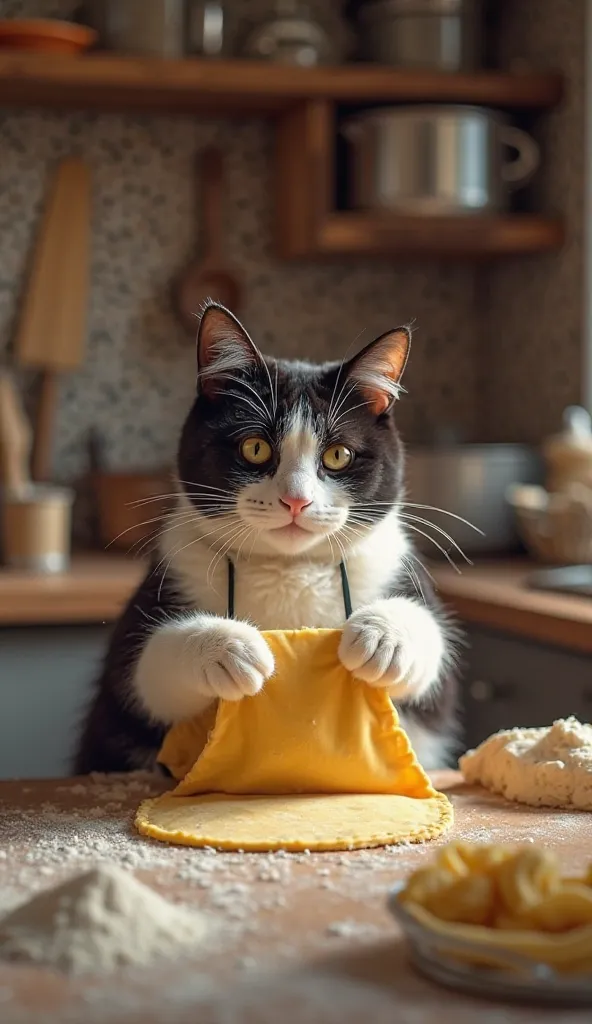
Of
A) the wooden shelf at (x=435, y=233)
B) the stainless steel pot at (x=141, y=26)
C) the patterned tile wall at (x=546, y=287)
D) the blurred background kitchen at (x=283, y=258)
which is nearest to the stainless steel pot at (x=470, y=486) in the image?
the blurred background kitchen at (x=283, y=258)

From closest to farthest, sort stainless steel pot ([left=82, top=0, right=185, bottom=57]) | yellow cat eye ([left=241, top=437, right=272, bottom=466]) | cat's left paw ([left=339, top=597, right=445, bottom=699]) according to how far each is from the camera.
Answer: cat's left paw ([left=339, top=597, right=445, bottom=699])
yellow cat eye ([left=241, top=437, right=272, bottom=466])
stainless steel pot ([left=82, top=0, right=185, bottom=57])

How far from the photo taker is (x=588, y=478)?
2516mm

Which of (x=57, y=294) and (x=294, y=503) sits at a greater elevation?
(x=57, y=294)

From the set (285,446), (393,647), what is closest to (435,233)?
(285,446)

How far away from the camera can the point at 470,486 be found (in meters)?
2.61

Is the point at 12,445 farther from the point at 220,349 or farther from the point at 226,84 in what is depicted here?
the point at 220,349

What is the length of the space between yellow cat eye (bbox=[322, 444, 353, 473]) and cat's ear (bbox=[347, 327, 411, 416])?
0.22 feet

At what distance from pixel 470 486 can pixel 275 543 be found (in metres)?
1.47

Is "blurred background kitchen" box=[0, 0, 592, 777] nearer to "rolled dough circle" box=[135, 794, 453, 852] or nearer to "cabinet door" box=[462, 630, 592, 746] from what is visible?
"cabinet door" box=[462, 630, 592, 746]

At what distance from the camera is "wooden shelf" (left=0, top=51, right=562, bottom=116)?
2.53m

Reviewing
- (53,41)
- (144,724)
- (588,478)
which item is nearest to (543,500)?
(588,478)

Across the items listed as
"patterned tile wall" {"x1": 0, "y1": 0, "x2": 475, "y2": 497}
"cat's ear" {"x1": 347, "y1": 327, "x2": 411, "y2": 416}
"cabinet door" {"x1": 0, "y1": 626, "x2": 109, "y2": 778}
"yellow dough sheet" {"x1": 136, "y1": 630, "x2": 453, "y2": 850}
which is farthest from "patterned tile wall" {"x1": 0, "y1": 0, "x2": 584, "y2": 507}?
"yellow dough sheet" {"x1": 136, "y1": 630, "x2": 453, "y2": 850}

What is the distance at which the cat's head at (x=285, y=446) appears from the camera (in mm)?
1175

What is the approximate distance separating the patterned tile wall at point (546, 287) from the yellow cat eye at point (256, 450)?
165cm
